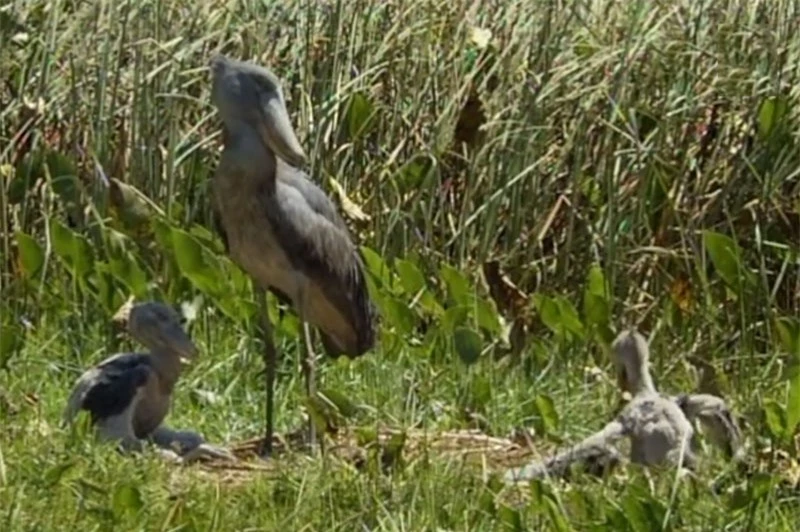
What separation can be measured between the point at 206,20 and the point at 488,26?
1060 mm

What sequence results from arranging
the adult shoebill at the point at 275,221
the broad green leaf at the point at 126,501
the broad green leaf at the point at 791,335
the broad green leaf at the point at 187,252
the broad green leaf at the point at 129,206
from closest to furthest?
1. the broad green leaf at the point at 126,501
2. the broad green leaf at the point at 791,335
3. the adult shoebill at the point at 275,221
4. the broad green leaf at the point at 187,252
5. the broad green leaf at the point at 129,206

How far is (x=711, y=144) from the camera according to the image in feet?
27.2

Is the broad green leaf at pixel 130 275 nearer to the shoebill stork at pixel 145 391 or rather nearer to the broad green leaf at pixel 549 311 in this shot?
the shoebill stork at pixel 145 391

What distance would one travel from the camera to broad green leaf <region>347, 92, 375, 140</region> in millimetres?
8031

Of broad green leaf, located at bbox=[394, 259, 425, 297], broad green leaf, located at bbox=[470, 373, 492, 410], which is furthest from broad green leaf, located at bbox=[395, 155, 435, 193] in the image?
broad green leaf, located at bbox=[470, 373, 492, 410]

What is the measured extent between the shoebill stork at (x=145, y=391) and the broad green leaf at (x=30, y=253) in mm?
972

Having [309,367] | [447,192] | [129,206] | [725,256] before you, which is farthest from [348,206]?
[725,256]

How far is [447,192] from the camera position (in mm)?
8250

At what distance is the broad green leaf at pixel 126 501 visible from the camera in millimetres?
5359

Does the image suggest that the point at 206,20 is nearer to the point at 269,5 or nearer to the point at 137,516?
the point at 269,5

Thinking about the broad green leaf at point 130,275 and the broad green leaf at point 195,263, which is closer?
the broad green leaf at point 195,263

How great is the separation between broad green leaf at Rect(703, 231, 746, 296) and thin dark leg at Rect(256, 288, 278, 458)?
1.40m

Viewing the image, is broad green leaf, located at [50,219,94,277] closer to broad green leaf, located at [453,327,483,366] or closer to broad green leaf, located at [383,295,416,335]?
broad green leaf, located at [383,295,416,335]

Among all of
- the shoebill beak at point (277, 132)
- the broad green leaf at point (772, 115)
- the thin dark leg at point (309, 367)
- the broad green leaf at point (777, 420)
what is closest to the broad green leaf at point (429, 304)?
the thin dark leg at point (309, 367)
